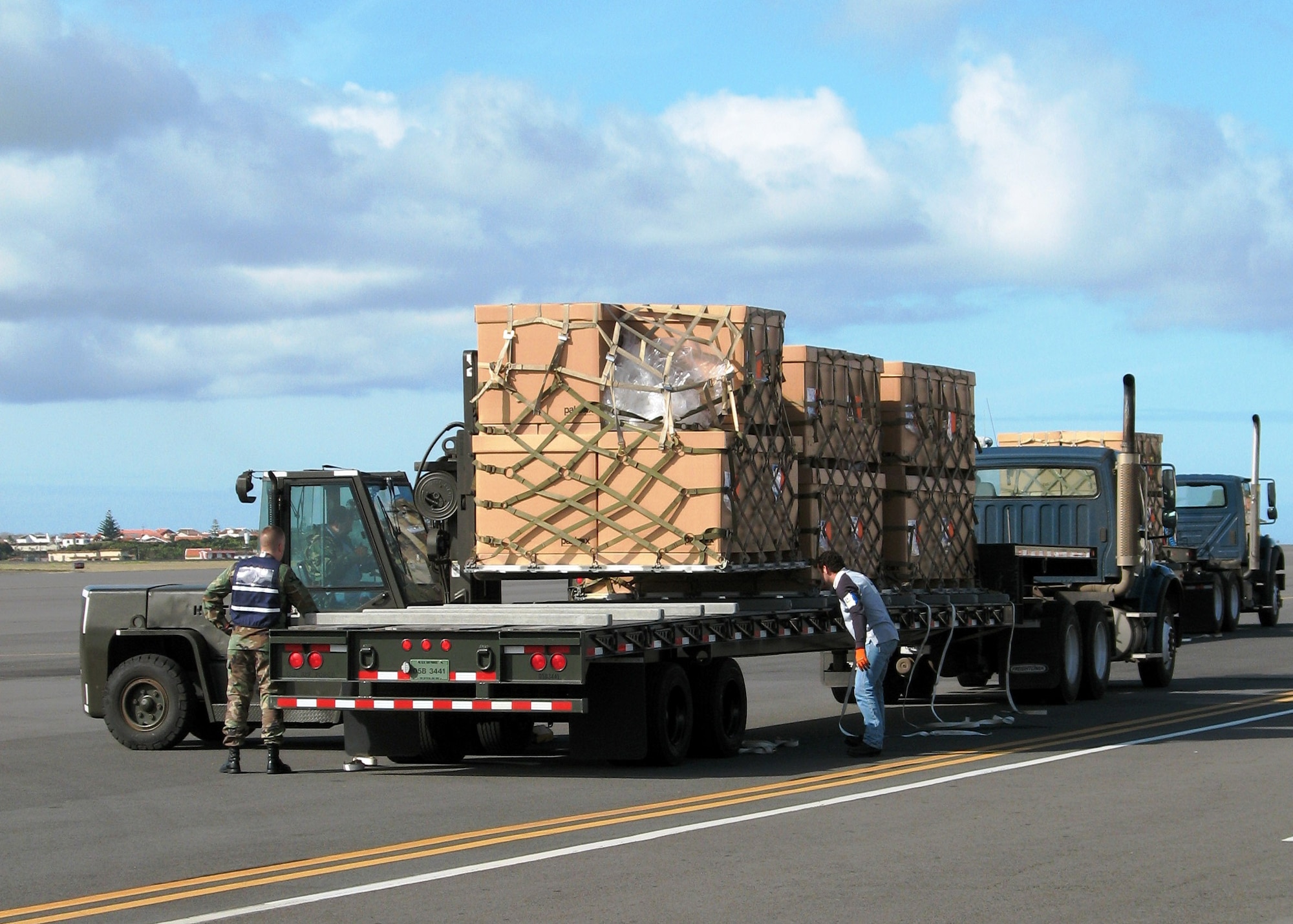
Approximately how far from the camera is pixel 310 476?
1504cm

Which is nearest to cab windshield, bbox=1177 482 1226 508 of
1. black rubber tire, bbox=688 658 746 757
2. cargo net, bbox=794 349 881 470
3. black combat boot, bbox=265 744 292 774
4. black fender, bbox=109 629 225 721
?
cargo net, bbox=794 349 881 470

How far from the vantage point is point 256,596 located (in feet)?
42.8

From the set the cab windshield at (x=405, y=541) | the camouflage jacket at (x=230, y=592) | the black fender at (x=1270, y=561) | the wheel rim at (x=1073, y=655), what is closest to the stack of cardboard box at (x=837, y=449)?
the cab windshield at (x=405, y=541)

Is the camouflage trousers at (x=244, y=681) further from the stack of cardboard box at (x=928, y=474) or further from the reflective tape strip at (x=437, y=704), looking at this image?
the stack of cardboard box at (x=928, y=474)

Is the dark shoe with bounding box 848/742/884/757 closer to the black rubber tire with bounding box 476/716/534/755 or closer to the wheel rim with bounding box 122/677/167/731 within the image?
the black rubber tire with bounding box 476/716/534/755

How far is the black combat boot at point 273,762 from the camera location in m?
13.2

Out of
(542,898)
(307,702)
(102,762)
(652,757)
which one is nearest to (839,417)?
(652,757)

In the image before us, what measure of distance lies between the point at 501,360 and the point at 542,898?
6405 millimetres

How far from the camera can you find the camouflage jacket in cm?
1320

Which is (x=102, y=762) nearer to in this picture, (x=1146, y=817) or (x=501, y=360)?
(x=501, y=360)

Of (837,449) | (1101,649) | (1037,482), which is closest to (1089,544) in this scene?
(1037,482)

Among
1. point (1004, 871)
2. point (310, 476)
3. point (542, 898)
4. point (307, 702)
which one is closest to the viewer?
point (542, 898)

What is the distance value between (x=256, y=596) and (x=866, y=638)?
4.80 metres

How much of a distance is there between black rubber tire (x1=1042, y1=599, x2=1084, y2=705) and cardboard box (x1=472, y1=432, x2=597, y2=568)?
7.09m
